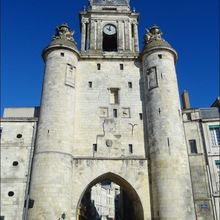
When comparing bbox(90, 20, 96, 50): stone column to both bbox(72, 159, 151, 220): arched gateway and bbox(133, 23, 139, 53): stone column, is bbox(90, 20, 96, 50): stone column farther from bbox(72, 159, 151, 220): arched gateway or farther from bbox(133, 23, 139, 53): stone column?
bbox(72, 159, 151, 220): arched gateway

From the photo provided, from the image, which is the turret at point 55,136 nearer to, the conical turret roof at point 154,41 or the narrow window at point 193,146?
the conical turret roof at point 154,41

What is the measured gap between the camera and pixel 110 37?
80.6ft

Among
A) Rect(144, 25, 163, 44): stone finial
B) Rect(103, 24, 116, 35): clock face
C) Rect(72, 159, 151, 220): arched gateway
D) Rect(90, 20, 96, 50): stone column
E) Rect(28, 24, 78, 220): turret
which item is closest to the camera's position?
Rect(28, 24, 78, 220): turret

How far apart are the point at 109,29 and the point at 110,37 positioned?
0.85 m

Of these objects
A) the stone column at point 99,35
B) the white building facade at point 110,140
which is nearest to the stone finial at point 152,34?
the white building facade at point 110,140

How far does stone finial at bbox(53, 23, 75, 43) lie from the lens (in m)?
21.1

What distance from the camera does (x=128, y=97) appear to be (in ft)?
63.9

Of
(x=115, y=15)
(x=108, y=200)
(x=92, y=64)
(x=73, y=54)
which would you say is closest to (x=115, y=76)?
(x=92, y=64)

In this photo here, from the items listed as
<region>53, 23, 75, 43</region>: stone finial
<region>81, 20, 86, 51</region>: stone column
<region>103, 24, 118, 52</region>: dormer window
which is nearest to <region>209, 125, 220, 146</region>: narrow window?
<region>103, 24, 118, 52</region>: dormer window

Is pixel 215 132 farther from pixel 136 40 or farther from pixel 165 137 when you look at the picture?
pixel 136 40

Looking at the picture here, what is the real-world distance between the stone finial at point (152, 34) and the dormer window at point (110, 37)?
118 inches

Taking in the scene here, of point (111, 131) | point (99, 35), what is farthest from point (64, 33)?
point (111, 131)

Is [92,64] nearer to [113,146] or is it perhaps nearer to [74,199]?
[113,146]

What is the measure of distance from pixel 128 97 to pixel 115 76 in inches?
75.9
